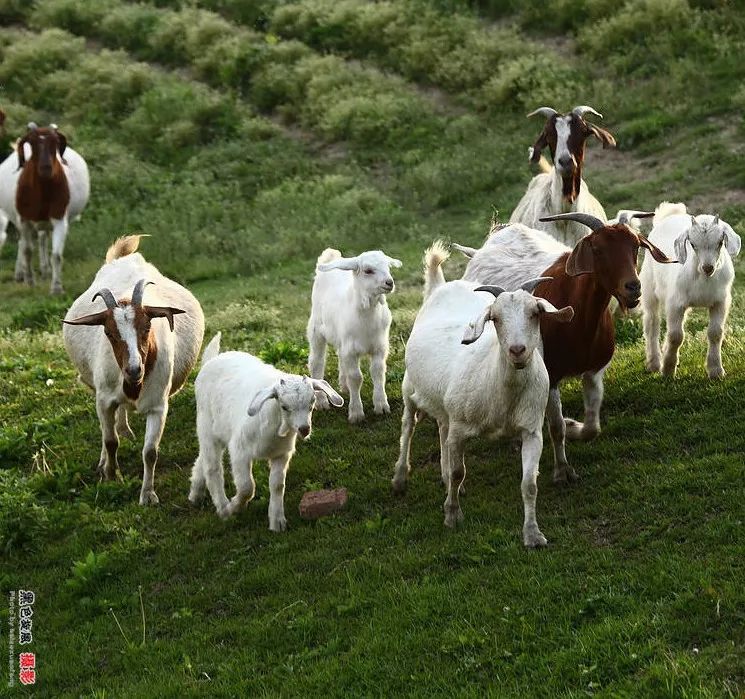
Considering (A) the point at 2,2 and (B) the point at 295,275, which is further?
(A) the point at 2,2

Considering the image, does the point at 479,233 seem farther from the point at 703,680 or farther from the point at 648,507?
the point at 703,680

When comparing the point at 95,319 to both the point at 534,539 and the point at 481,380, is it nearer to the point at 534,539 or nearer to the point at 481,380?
the point at 481,380

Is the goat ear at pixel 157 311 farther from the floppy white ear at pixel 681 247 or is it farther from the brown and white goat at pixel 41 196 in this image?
the brown and white goat at pixel 41 196

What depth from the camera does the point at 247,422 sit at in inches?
313

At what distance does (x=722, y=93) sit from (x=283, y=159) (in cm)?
747

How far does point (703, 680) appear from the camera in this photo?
5578 millimetres

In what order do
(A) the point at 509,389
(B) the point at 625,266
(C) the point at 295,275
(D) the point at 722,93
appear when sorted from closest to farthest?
(A) the point at 509,389 < (B) the point at 625,266 < (C) the point at 295,275 < (D) the point at 722,93

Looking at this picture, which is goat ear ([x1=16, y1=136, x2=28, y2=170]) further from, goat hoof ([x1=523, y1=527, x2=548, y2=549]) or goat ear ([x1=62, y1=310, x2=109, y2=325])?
goat hoof ([x1=523, y1=527, x2=548, y2=549])

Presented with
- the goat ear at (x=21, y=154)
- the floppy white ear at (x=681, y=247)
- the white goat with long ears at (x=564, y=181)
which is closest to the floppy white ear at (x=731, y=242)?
the floppy white ear at (x=681, y=247)

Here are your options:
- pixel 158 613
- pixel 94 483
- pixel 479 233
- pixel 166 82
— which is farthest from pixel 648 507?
pixel 166 82

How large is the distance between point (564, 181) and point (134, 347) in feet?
15.2

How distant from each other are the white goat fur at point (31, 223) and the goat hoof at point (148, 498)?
865 centimetres

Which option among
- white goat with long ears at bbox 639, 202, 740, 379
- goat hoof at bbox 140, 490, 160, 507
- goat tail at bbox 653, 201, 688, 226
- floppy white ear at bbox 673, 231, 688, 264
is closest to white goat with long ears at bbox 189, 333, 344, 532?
goat hoof at bbox 140, 490, 160, 507

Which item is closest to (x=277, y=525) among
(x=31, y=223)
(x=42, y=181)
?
(x=42, y=181)
